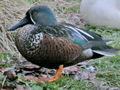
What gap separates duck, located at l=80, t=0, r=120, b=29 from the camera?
5.50m

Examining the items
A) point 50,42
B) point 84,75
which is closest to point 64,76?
point 84,75

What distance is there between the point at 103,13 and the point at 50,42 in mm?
2805

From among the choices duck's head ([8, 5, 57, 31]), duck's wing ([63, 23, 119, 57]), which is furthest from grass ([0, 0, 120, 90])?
duck's head ([8, 5, 57, 31])

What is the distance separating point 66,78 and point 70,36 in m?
0.55

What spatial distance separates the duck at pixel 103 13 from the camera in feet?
18.0

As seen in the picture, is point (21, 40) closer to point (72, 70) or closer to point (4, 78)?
point (4, 78)

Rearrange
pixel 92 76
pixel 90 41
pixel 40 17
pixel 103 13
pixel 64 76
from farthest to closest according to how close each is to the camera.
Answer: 1. pixel 103 13
2. pixel 92 76
3. pixel 64 76
4. pixel 90 41
5. pixel 40 17

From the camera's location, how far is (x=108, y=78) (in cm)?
355

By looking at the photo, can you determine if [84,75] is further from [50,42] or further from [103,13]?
[103,13]

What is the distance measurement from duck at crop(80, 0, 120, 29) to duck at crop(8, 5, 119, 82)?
2268 millimetres

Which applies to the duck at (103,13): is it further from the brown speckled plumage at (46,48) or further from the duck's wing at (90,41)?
the brown speckled plumage at (46,48)

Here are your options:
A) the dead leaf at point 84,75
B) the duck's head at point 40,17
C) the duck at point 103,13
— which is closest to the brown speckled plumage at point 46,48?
the duck's head at point 40,17

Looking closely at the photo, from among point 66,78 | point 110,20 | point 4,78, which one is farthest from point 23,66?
point 110,20

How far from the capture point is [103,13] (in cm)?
551
